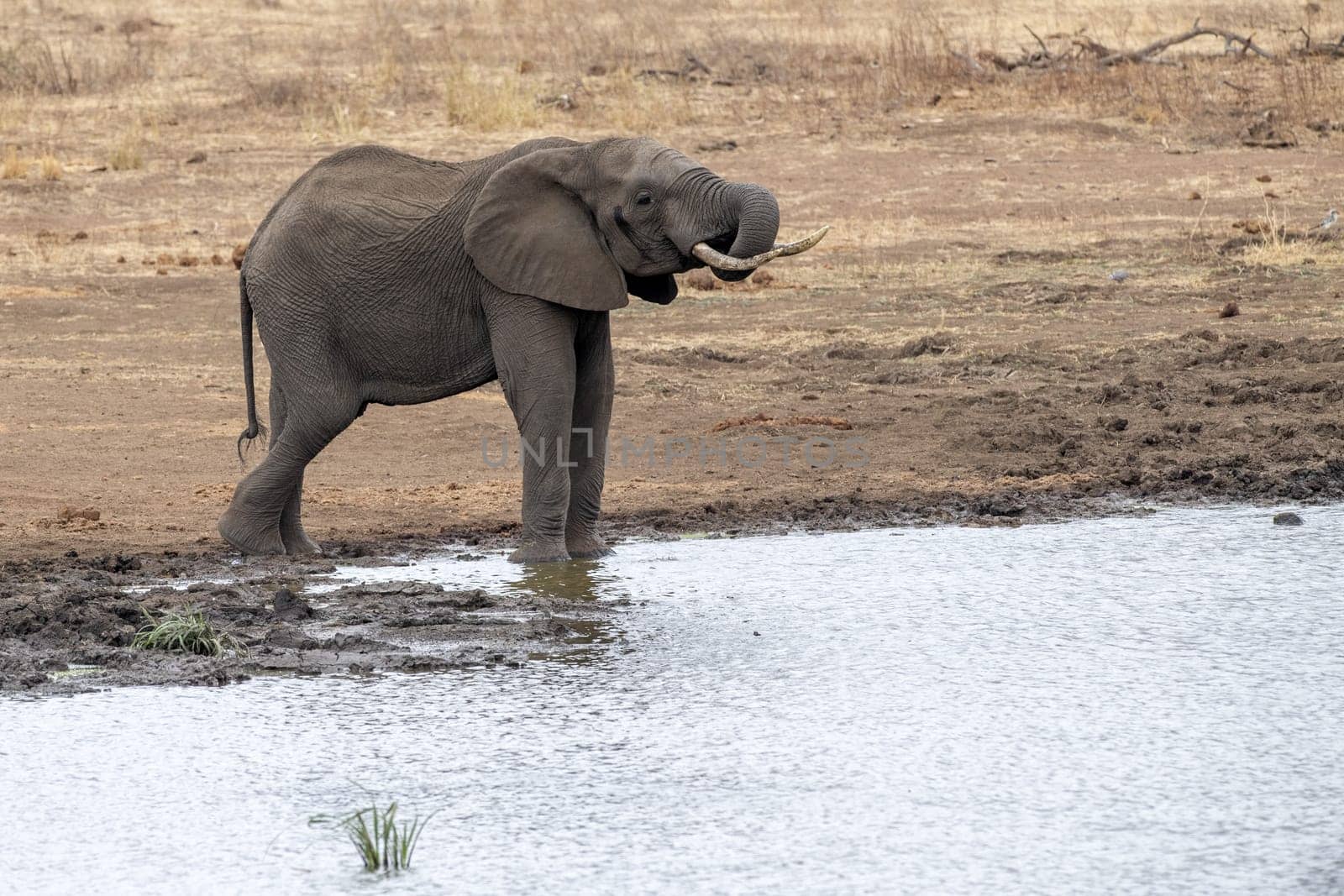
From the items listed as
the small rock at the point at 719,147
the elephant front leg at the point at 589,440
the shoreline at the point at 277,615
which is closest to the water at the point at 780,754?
the shoreline at the point at 277,615

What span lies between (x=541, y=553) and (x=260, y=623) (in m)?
1.37

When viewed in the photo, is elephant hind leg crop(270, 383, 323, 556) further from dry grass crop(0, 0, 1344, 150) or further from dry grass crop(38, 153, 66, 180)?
dry grass crop(0, 0, 1344, 150)

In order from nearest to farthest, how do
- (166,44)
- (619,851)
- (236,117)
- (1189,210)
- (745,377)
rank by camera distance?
(619,851) < (745,377) < (1189,210) < (236,117) < (166,44)

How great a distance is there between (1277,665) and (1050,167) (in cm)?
1196

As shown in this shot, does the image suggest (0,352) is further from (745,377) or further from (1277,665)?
(1277,665)

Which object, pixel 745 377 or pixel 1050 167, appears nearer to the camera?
pixel 745 377

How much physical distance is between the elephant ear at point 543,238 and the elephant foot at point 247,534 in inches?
57.0

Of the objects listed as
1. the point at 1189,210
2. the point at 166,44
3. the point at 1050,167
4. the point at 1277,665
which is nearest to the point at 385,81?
the point at 166,44

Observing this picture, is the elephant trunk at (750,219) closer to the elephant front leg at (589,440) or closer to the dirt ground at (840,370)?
the elephant front leg at (589,440)

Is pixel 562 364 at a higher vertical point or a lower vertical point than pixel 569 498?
higher

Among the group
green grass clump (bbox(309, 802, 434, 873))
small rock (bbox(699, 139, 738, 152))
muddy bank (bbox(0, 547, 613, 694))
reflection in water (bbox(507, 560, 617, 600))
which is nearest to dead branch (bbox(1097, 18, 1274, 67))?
small rock (bbox(699, 139, 738, 152))

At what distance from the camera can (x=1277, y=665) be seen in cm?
620

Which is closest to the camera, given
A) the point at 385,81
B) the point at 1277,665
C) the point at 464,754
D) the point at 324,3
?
the point at 464,754

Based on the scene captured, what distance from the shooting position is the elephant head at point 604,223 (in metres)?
6.89
